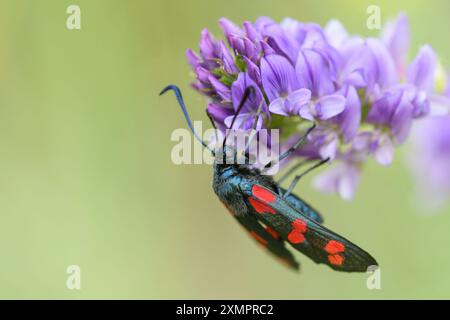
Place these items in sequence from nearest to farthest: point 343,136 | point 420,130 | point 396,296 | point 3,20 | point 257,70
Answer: point 257,70
point 343,136
point 420,130
point 396,296
point 3,20

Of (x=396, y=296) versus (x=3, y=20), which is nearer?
(x=396, y=296)

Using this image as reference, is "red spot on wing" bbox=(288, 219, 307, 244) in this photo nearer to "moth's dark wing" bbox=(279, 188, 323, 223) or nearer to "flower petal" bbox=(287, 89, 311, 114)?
"moth's dark wing" bbox=(279, 188, 323, 223)

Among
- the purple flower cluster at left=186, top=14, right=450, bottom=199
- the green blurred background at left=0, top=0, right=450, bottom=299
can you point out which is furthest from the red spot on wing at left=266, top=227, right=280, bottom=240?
the green blurred background at left=0, top=0, right=450, bottom=299

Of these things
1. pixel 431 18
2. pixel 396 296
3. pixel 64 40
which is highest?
pixel 64 40

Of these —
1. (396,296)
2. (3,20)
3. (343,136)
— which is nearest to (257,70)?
(343,136)

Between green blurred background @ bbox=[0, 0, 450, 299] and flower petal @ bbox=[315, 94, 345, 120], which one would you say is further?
green blurred background @ bbox=[0, 0, 450, 299]

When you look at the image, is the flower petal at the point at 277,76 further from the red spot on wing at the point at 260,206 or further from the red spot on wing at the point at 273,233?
the red spot on wing at the point at 273,233

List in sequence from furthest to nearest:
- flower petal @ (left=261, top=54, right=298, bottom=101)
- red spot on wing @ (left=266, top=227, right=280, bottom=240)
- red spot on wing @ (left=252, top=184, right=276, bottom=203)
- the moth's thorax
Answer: red spot on wing @ (left=266, top=227, right=280, bottom=240) < the moth's thorax < red spot on wing @ (left=252, top=184, right=276, bottom=203) < flower petal @ (left=261, top=54, right=298, bottom=101)

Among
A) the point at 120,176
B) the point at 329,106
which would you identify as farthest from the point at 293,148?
the point at 120,176

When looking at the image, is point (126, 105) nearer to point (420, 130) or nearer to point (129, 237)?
point (129, 237)
